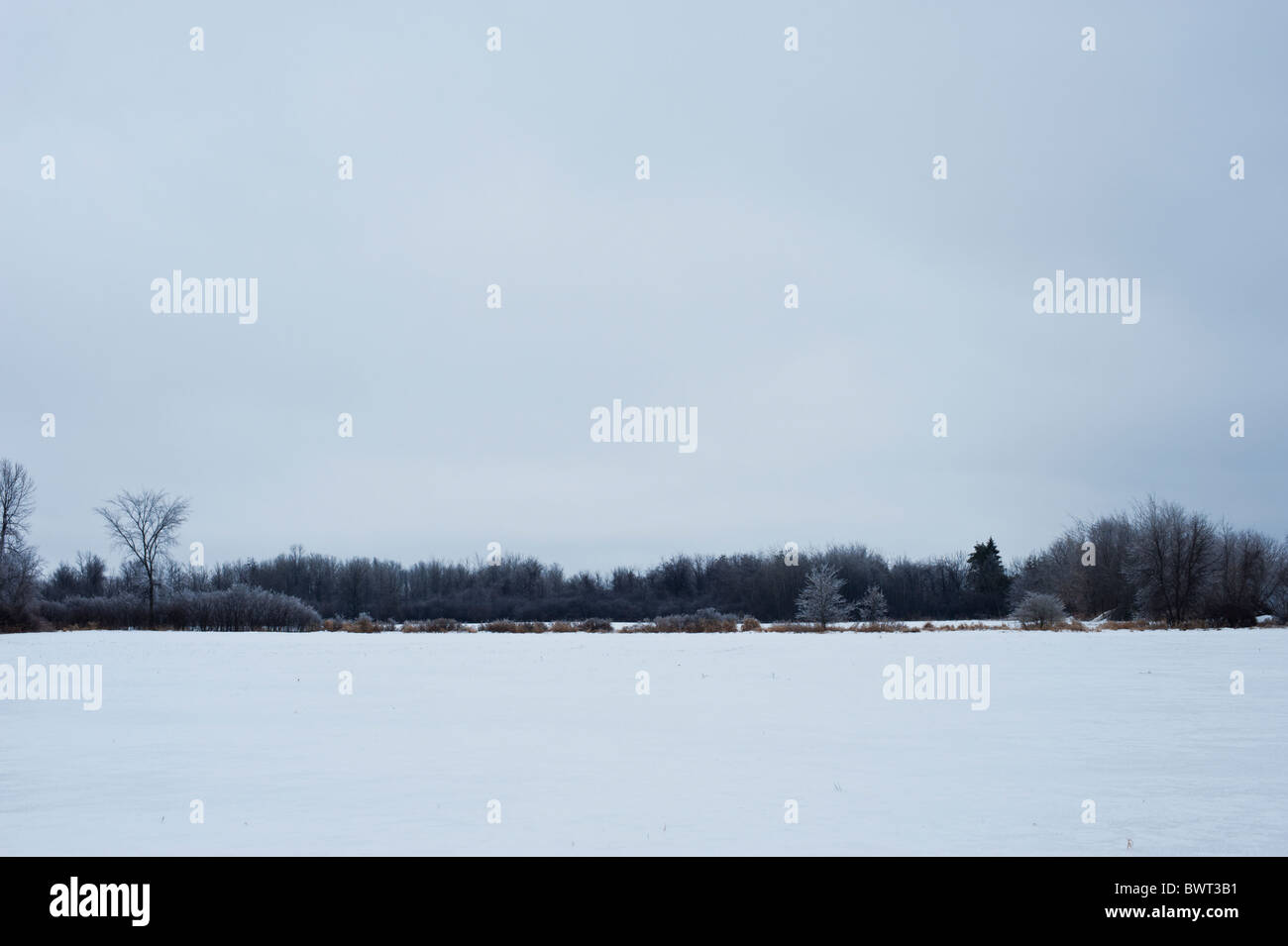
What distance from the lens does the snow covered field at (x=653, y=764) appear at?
7.82 meters

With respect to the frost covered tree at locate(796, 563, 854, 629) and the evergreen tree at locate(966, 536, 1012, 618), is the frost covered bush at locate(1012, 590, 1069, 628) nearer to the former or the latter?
the frost covered tree at locate(796, 563, 854, 629)

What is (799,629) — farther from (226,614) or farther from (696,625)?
(226,614)

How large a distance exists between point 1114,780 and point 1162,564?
45815mm

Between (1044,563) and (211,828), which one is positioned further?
(1044,563)

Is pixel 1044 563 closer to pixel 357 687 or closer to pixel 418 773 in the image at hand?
pixel 357 687

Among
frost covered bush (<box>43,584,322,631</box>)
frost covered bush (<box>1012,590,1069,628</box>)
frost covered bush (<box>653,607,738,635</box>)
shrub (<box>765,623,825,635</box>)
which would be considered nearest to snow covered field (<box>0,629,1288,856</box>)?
shrub (<box>765,623,825,635</box>)

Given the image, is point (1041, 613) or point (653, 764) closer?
point (653, 764)

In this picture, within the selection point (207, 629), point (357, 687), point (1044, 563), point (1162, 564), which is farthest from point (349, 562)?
point (357, 687)

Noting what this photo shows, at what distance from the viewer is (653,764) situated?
35.7ft

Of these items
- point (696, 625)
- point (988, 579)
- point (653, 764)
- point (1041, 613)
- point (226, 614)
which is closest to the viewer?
point (653, 764)

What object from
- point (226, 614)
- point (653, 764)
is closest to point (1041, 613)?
point (653, 764)

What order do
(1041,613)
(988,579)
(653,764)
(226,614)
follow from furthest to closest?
(988,579), (226,614), (1041,613), (653,764)

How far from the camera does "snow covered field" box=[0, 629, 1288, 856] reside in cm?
782

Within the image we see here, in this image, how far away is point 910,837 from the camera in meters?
7.72
